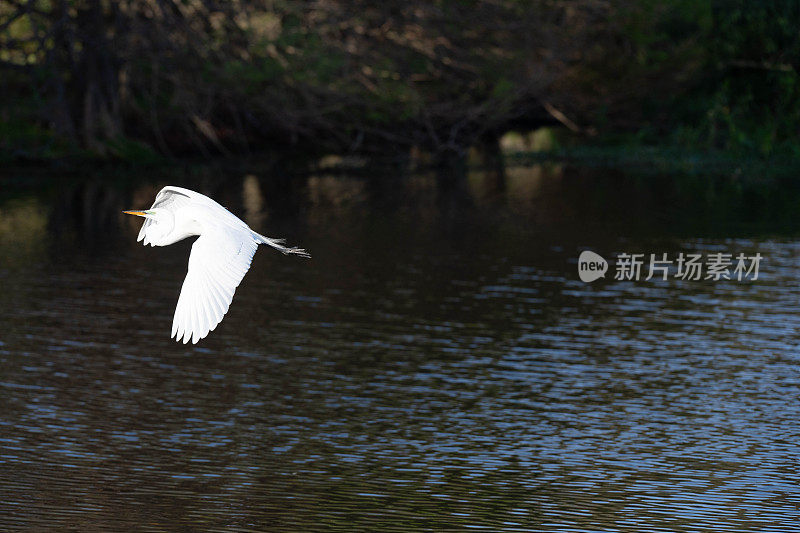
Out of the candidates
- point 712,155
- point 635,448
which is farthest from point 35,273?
point 712,155

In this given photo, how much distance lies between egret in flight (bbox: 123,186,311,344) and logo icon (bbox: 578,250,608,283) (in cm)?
1529

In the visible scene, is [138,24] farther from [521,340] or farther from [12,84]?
[521,340]

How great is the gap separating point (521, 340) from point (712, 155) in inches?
999

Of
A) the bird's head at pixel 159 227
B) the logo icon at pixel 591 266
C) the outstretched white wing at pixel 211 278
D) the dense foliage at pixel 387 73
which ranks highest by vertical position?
the dense foliage at pixel 387 73

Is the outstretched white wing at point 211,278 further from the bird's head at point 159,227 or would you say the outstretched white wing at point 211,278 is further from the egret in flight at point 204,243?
the bird's head at point 159,227

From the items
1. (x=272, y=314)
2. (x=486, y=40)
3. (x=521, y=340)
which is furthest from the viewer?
(x=486, y=40)

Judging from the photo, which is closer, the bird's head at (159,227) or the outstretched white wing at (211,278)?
the outstretched white wing at (211,278)

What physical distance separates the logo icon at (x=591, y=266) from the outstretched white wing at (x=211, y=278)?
1535 cm

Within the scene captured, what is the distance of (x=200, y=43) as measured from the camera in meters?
39.8

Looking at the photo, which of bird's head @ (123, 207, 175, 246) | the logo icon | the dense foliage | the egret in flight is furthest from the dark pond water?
the dense foliage

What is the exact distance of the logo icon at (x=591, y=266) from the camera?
2352 centimetres

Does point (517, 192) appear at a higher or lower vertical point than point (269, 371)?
higher

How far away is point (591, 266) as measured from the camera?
2419 centimetres

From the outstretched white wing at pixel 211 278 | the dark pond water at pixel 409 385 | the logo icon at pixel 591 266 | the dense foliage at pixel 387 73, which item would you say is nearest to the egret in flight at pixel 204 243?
the outstretched white wing at pixel 211 278
